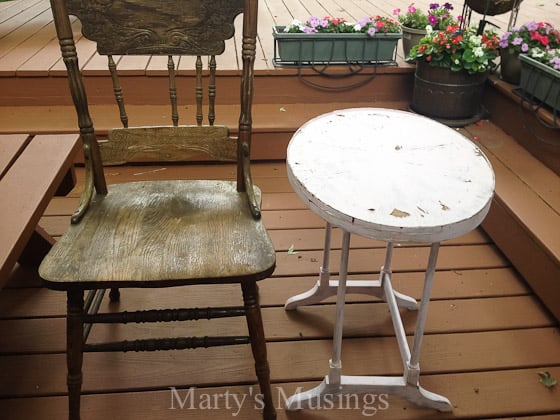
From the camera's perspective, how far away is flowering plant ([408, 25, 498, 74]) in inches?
86.0

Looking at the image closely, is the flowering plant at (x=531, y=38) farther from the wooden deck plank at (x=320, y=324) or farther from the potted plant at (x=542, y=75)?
the wooden deck plank at (x=320, y=324)

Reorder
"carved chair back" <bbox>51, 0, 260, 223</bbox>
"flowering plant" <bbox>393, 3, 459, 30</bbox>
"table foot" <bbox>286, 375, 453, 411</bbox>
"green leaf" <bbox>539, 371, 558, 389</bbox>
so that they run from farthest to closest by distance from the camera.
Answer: "flowering plant" <bbox>393, 3, 459, 30</bbox>, "green leaf" <bbox>539, 371, 558, 389</bbox>, "table foot" <bbox>286, 375, 453, 411</bbox>, "carved chair back" <bbox>51, 0, 260, 223</bbox>

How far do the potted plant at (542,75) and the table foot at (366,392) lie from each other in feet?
4.16

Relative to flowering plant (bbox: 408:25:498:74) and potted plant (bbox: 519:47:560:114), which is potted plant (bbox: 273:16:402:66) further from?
potted plant (bbox: 519:47:560:114)

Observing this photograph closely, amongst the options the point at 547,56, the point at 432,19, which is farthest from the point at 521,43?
the point at 432,19

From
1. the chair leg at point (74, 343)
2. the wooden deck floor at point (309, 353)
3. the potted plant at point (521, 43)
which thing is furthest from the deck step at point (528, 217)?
the chair leg at point (74, 343)

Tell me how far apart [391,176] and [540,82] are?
128cm

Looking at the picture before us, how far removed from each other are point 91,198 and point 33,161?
322 millimetres

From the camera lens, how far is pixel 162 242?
1.15 metres

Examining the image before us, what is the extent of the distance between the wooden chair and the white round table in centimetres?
18

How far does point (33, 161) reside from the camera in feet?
4.82

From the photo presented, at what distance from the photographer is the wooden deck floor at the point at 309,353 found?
4.35 ft

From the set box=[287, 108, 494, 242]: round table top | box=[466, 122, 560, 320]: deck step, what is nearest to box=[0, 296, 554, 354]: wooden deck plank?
box=[466, 122, 560, 320]: deck step

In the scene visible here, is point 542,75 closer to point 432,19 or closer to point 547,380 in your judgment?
point 432,19
